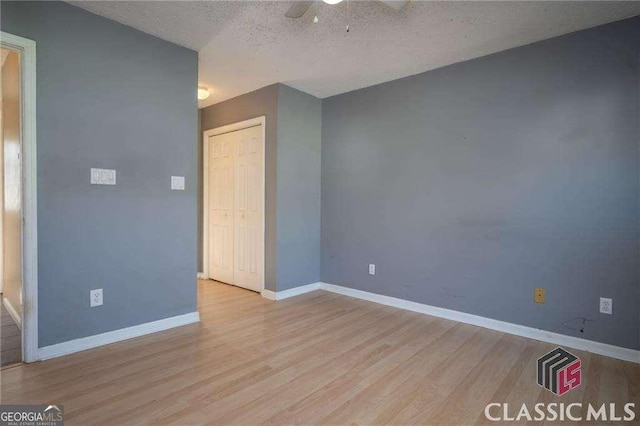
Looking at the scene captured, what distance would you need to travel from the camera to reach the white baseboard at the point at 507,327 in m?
2.40

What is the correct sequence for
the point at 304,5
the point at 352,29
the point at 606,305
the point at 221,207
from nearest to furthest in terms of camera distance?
the point at 304,5 < the point at 606,305 < the point at 352,29 < the point at 221,207

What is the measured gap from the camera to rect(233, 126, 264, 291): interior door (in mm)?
3975

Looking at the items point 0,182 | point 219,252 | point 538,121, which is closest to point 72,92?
point 0,182

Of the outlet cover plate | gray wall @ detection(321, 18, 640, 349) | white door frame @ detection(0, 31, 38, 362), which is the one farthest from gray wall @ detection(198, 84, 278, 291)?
the outlet cover plate

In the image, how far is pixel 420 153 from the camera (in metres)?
3.40

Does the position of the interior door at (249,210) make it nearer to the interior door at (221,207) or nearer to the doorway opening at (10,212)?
the interior door at (221,207)

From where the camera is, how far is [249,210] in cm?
413

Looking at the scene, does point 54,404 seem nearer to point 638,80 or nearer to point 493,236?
point 493,236

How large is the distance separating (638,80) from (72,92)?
13.2 ft

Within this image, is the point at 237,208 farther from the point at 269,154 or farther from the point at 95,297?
the point at 95,297
